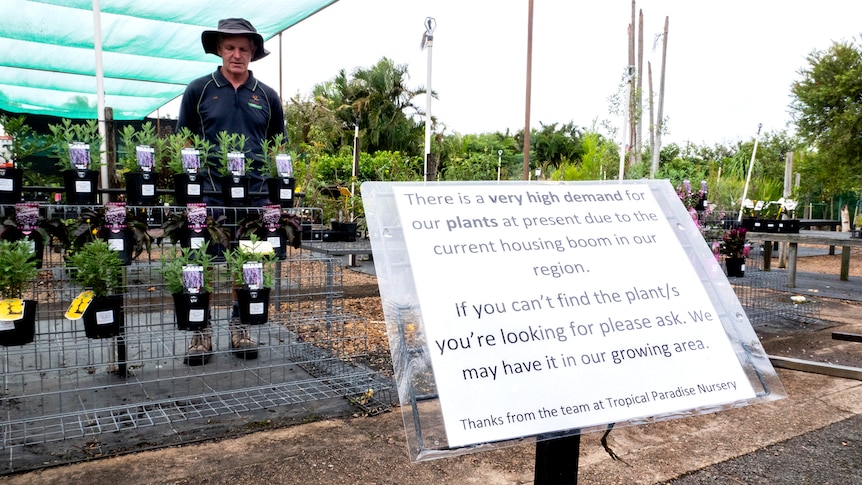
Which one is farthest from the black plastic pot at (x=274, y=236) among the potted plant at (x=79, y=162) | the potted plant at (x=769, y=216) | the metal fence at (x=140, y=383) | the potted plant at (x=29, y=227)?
the potted plant at (x=769, y=216)

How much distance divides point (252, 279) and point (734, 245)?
13.5ft

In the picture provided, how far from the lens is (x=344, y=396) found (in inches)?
131

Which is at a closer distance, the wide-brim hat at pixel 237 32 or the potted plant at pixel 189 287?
the potted plant at pixel 189 287

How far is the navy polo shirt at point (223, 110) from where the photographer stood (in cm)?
372

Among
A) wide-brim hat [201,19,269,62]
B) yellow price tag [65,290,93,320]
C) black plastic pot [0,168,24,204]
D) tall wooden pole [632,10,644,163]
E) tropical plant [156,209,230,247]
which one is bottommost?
yellow price tag [65,290,93,320]

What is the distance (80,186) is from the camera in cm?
294

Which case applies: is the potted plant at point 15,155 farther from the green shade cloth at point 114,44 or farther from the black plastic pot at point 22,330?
the green shade cloth at point 114,44

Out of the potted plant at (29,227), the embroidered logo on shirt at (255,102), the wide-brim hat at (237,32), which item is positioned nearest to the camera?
the potted plant at (29,227)

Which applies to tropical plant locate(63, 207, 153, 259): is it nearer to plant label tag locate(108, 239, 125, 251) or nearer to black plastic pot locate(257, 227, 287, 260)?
plant label tag locate(108, 239, 125, 251)

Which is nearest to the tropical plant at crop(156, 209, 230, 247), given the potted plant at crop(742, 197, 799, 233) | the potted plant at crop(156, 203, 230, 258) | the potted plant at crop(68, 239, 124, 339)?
the potted plant at crop(156, 203, 230, 258)

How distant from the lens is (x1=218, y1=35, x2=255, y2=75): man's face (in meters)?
3.67

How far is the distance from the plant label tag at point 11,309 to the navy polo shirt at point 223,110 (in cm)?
141

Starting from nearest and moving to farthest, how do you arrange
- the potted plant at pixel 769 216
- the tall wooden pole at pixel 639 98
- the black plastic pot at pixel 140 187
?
the black plastic pot at pixel 140 187 → the potted plant at pixel 769 216 → the tall wooden pole at pixel 639 98

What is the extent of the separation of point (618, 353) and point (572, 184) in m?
0.50
